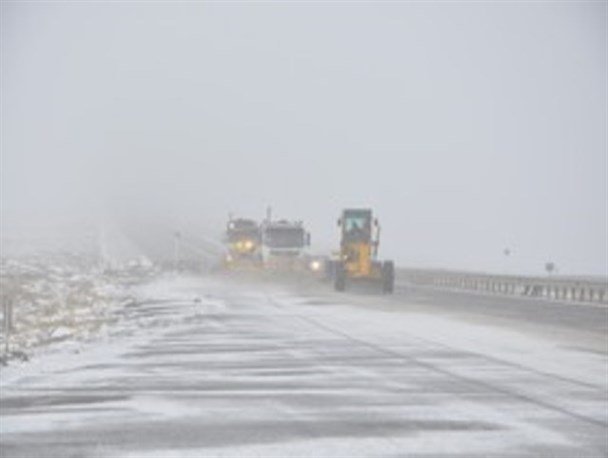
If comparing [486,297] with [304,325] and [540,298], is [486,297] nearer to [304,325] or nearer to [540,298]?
[540,298]

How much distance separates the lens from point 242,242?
246ft

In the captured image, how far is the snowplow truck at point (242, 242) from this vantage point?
73500mm

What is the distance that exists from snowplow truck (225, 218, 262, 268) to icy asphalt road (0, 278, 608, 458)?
133ft

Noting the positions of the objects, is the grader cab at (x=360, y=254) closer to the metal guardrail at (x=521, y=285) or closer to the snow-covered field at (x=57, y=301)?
the metal guardrail at (x=521, y=285)

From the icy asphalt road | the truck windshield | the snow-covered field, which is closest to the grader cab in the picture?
the snow-covered field

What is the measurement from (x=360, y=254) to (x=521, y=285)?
30.8ft

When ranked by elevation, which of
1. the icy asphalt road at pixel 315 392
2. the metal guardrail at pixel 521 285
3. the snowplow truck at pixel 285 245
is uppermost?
the snowplow truck at pixel 285 245

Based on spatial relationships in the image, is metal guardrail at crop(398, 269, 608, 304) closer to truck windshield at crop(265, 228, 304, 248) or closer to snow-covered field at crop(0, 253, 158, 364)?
truck windshield at crop(265, 228, 304, 248)

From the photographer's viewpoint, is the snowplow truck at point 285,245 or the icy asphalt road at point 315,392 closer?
the icy asphalt road at point 315,392

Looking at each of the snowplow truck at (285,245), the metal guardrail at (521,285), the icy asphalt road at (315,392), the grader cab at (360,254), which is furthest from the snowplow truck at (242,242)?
the icy asphalt road at (315,392)

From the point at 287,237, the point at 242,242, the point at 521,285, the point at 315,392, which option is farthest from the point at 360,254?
the point at 315,392

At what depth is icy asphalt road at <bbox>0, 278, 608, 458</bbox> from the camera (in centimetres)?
1197

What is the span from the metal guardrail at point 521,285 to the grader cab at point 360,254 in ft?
20.0

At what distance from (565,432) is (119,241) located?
460ft
